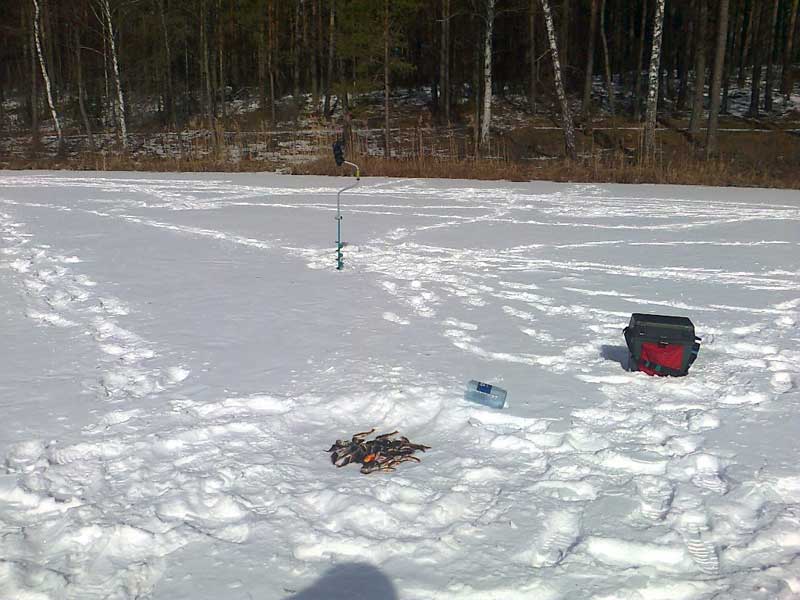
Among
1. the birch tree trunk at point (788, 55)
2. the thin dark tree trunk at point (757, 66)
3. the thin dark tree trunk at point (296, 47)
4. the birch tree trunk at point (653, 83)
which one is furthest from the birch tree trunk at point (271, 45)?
the birch tree trunk at point (788, 55)

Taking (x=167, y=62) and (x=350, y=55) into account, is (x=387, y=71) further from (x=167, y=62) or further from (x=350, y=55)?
(x=167, y=62)

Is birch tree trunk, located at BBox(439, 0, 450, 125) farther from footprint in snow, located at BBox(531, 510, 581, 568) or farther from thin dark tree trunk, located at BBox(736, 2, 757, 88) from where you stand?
footprint in snow, located at BBox(531, 510, 581, 568)

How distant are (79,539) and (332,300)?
339 centimetres

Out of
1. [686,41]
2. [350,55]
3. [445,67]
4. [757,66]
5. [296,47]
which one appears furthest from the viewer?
[296,47]

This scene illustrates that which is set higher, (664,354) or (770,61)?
(770,61)

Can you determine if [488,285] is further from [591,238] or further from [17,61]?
[17,61]

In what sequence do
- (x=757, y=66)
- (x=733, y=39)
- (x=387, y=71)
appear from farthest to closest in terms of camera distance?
(x=733, y=39) → (x=757, y=66) → (x=387, y=71)

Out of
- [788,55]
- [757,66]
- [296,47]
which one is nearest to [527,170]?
[757,66]

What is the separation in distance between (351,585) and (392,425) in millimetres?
1292

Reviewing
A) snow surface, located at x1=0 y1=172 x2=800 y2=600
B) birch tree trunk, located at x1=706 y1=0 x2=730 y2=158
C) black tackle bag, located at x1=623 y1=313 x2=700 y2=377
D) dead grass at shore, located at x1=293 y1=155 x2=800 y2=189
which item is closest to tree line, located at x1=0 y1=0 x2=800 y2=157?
birch tree trunk, located at x1=706 y1=0 x2=730 y2=158

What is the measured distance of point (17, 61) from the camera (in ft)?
121

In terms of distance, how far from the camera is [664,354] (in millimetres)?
4055

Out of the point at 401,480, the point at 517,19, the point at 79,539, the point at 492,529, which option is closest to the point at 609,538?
the point at 492,529

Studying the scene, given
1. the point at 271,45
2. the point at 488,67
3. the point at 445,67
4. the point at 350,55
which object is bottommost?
the point at 488,67
